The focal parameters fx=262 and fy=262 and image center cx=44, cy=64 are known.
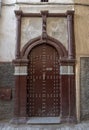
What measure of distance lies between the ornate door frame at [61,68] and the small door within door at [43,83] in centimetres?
22

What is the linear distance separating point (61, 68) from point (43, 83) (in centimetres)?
78

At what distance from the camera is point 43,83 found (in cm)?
855

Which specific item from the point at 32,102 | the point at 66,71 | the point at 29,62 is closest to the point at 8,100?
the point at 32,102

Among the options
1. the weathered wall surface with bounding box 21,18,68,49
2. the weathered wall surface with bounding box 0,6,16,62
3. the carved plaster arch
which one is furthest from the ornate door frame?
the weathered wall surface with bounding box 0,6,16,62

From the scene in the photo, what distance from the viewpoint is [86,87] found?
8492mm

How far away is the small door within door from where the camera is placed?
27.8ft

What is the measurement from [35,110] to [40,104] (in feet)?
0.82

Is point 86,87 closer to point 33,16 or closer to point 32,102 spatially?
point 32,102

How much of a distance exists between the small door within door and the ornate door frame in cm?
22

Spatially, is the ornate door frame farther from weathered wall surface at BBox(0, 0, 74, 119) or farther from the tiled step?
the tiled step

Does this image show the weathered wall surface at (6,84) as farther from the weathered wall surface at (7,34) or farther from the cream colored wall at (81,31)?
the cream colored wall at (81,31)

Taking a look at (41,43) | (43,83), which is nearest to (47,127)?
(43,83)

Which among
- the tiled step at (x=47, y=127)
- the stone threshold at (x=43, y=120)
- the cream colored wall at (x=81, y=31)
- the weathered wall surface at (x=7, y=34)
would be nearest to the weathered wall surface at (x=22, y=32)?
the weathered wall surface at (x=7, y=34)

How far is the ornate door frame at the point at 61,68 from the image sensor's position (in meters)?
8.28
